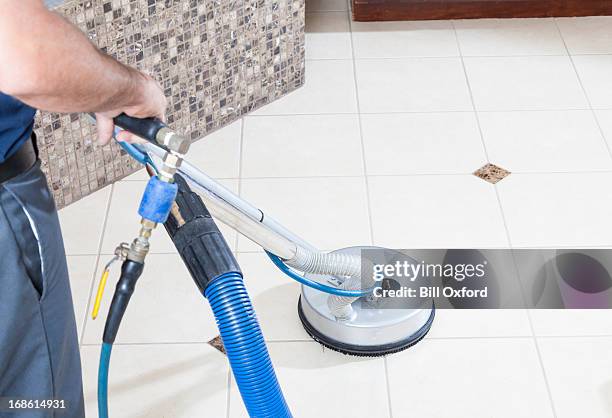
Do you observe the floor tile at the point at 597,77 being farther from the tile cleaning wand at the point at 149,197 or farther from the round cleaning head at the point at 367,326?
the tile cleaning wand at the point at 149,197

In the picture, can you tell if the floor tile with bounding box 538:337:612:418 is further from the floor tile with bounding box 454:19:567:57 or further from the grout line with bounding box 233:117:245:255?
the floor tile with bounding box 454:19:567:57

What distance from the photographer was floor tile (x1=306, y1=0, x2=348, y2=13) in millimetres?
4461

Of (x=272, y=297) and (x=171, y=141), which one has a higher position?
(x=171, y=141)

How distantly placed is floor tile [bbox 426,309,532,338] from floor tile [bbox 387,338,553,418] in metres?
0.03

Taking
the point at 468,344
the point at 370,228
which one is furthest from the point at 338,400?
the point at 370,228

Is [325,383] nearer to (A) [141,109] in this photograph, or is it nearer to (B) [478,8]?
(A) [141,109]

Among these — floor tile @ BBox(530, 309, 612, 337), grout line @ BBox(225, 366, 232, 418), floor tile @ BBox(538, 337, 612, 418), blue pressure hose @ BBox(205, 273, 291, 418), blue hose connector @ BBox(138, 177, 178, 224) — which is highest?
blue hose connector @ BBox(138, 177, 178, 224)

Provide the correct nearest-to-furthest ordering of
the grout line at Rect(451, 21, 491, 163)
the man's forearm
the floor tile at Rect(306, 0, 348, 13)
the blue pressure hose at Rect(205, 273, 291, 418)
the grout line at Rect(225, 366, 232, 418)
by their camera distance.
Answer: the man's forearm < the blue pressure hose at Rect(205, 273, 291, 418) < the grout line at Rect(225, 366, 232, 418) < the grout line at Rect(451, 21, 491, 163) < the floor tile at Rect(306, 0, 348, 13)

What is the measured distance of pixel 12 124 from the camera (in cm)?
150

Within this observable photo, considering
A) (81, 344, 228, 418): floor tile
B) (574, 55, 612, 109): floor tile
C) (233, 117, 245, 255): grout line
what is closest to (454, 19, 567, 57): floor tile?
(574, 55, 612, 109): floor tile

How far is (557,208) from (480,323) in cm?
65

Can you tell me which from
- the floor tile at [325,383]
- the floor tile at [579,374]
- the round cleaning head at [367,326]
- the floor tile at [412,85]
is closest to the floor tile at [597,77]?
the floor tile at [412,85]

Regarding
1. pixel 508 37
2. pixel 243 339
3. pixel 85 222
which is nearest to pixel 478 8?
pixel 508 37

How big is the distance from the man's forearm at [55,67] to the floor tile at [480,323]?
5.18 ft
